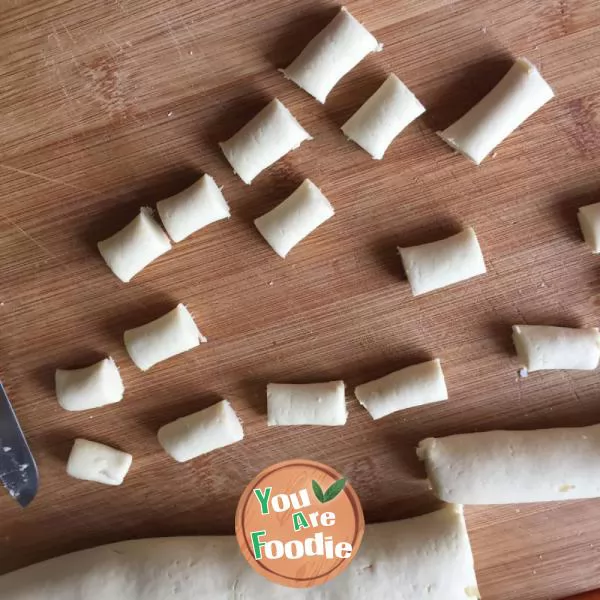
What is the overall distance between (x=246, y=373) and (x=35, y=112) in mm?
927

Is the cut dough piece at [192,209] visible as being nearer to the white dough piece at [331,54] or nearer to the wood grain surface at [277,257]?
the wood grain surface at [277,257]

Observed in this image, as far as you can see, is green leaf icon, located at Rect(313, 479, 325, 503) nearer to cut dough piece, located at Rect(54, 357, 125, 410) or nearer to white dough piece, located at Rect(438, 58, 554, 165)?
cut dough piece, located at Rect(54, 357, 125, 410)

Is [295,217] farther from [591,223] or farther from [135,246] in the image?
[591,223]

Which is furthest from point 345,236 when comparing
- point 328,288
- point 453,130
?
point 453,130

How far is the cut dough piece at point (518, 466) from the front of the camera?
Result: 1.63 metres

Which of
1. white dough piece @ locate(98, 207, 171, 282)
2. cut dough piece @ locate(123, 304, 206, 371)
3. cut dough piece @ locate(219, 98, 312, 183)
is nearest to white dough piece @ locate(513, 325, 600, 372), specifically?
cut dough piece @ locate(219, 98, 312, 183)

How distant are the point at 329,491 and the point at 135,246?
90 centimetres

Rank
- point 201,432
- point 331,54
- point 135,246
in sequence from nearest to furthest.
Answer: point 331,54 → point 135,246 → point 201,432

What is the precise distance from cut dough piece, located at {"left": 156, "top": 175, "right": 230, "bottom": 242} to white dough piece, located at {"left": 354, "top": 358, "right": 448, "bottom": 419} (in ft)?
2.13

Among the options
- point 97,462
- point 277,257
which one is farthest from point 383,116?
point 97,462

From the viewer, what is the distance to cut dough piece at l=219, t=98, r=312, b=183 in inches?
59.4

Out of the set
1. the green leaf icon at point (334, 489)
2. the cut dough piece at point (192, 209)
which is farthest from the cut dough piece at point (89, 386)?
the green leaf icon at point (334, 489)

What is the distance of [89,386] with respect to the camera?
1.65 metres

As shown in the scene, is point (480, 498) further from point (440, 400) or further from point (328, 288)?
point (328, 288)
